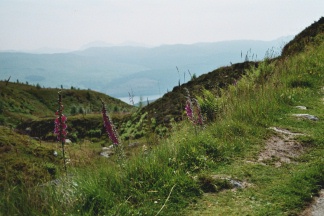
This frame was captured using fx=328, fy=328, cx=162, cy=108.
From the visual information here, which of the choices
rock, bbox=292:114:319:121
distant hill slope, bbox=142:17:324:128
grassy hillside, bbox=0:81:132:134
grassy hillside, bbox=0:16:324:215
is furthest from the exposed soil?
grassy hillside, bbox=0:81:132:134

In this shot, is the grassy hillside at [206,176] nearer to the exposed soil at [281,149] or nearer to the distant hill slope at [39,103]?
the exposed soil at [281,149]

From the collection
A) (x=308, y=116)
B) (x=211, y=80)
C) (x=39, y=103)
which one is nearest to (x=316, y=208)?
(x=308, y=116)

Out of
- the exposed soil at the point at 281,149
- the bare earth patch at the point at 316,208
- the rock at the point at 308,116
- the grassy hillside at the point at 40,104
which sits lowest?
the grassy hillside at the point at 40,104

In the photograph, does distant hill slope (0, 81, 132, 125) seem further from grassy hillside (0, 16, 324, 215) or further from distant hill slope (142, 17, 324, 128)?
grassy hillside (0, 16, 324, 215)

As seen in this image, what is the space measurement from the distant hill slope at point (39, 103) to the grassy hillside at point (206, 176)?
4215cm

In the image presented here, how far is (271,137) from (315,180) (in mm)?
2346

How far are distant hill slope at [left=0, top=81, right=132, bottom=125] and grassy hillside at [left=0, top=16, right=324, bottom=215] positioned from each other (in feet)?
138

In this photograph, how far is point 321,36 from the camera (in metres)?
21.5

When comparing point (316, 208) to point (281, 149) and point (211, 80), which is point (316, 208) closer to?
point (281, 149)

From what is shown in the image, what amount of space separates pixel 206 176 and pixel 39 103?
6449 centimetres

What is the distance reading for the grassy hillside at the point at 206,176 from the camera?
15.7ft

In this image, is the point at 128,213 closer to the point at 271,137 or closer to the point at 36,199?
the point at 36,199

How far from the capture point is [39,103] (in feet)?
214

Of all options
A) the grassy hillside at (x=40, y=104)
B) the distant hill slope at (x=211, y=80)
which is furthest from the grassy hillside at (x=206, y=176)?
the grassy hillside at (x=40, y=104)
